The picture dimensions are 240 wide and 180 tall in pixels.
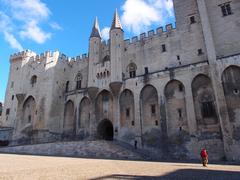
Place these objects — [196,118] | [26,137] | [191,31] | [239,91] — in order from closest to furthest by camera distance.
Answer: [239,91]
[196,118]
[191,31]
[26,137]

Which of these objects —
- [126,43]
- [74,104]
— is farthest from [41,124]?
[126,43]

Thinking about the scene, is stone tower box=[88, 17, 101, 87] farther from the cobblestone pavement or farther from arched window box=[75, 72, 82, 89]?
the cobblestone pavement

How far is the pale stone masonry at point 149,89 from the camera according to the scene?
722 inches

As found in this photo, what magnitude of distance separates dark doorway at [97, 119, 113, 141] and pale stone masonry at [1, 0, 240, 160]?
137 millimetres

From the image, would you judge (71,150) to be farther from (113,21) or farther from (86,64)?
(113,21)

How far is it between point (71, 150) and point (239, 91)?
654 inches

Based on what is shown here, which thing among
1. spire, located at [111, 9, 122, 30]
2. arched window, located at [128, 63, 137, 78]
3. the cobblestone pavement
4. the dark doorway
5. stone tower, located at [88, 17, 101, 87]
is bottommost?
the cobblestone pavement

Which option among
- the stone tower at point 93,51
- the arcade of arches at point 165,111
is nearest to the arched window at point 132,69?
the arcade of arches at point 165,111

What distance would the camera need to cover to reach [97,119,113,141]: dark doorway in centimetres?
2612

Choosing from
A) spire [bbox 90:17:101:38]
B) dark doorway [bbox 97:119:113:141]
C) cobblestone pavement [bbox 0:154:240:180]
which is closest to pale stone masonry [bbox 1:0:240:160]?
dark doorway [bbox 97:119:113:141]

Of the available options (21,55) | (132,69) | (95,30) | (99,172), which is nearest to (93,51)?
(95,30)

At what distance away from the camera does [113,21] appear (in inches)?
1171

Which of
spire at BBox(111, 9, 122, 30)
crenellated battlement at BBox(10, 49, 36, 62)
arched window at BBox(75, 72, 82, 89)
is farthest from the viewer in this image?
crenellated battlement at BBox(10, 49, 36, 62)

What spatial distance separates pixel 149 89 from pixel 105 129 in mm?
9133
